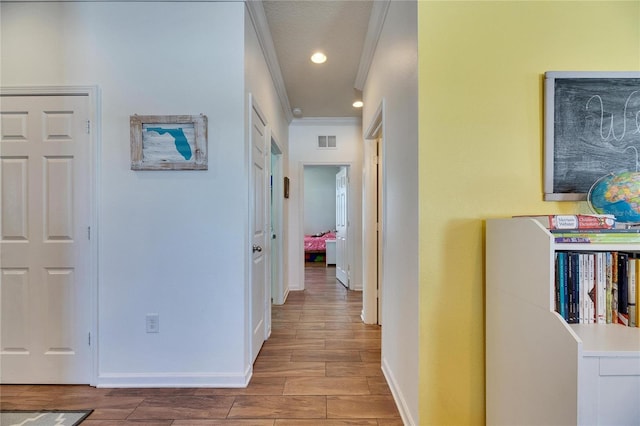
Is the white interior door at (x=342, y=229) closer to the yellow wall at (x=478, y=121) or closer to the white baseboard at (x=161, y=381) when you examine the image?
the white baseboard at (x=161, y=381)

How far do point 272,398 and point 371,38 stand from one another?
279 centimetres

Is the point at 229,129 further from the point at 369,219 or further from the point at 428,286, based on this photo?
the point at 369,219

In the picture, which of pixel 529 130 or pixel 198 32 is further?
pixel 198 32

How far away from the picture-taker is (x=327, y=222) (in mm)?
8438

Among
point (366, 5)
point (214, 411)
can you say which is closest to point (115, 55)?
point (366, 5)

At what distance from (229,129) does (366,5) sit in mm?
1361

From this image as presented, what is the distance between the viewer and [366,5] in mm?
2193

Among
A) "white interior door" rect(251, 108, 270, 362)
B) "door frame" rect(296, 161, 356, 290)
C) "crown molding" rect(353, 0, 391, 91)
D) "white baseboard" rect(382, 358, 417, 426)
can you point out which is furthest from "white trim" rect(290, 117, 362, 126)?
"white baseboard" rect(382, 358, 417, 426)

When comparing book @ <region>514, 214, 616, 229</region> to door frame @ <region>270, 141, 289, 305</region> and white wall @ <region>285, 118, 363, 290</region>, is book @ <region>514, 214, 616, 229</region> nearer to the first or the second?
door frame @ <region>270, 141, 289, 305</region>

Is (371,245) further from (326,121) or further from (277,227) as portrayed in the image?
(326,121)

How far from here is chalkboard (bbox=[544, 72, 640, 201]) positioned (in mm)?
1452

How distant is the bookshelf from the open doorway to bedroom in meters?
3.41

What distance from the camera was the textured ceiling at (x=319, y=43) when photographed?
7.32 feet

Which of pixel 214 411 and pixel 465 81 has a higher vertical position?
pixel 465 81
